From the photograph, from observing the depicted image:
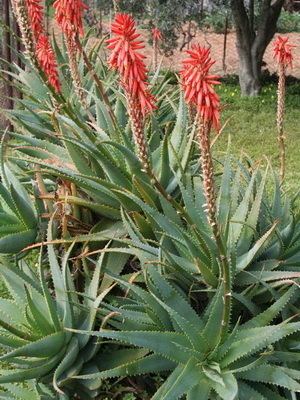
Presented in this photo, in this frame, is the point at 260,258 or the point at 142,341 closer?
the point at 142,341

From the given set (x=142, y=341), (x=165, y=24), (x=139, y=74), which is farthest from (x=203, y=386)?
(x=165, y=24)

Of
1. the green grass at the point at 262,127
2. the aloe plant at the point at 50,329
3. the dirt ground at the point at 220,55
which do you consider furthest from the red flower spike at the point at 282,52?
the dirt ground at the point at 220,55

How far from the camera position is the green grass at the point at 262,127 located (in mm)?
8102

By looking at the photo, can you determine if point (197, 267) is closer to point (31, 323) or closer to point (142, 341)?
point (142, 341)

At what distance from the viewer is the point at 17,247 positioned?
264 centimetres

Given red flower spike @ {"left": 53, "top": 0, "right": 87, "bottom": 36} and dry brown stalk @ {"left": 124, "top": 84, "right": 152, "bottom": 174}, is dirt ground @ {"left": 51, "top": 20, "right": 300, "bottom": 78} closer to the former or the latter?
red flower spike @ {"left": 53, "top": 0, "right": 87, "bottom": 36}

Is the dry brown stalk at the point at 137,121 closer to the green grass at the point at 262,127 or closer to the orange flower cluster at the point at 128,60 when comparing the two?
the orange flower cluster at the point at 128,60

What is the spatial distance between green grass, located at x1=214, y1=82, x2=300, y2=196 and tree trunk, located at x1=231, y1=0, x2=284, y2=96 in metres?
0.38

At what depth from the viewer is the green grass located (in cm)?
810

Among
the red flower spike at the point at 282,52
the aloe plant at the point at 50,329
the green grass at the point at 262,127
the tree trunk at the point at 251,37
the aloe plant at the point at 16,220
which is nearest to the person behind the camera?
the aloe plant at the point at 50,329

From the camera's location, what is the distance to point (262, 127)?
983cm

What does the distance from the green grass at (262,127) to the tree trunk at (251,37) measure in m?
0.38

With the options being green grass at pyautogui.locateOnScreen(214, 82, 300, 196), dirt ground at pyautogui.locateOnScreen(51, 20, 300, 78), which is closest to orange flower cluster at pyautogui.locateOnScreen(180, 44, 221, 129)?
green grass at pyautogui.locateOnScreen(214, 82, 300, 196)

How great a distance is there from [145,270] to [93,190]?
0.57 m
